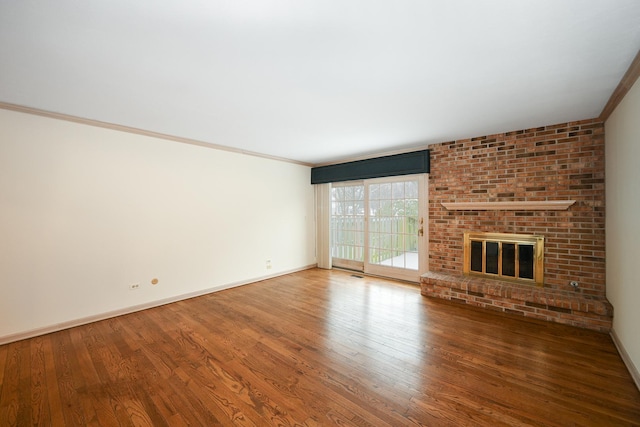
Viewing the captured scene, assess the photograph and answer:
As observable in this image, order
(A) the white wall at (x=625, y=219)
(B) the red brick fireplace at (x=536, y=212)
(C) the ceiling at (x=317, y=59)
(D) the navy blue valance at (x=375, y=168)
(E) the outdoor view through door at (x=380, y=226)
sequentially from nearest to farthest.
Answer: (C) the ceiling at (x=317, y=59) < (A) the white wall at (x=625, y=219) < (B) the red brick fireplace at (x=536, y=212) < (D) the navy blue valance at (x=375, y=168) < (E) the outdoor view through door at (x=380, y=226)

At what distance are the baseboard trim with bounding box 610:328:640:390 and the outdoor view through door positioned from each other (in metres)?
2.25

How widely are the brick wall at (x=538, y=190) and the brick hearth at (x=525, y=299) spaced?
0.32 m

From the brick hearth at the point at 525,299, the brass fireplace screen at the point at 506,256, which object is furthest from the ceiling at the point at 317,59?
the brick hearth at the point at 525,299

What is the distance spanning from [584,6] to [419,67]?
2.89 feet

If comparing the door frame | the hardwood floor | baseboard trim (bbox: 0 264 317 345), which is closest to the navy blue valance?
the door frame

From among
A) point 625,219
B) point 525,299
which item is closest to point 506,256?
point 525,299

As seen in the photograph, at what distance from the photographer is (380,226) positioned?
515cm

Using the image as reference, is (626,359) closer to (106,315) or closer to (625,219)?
(625,219)

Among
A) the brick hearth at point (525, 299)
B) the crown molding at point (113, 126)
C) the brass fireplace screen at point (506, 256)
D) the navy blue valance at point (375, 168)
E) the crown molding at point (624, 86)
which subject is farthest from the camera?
the navy blue valance at point (375, 168)

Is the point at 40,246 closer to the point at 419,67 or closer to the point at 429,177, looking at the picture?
the point at 419,67

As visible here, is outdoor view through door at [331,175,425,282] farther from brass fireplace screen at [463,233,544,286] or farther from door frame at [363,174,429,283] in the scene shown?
brass fireplace screen at [463,233,544,286]

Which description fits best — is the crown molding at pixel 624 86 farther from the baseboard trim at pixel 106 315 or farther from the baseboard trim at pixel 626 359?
the baseboard trim at pixel 106 315

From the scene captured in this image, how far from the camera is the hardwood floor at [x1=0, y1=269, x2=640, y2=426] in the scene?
1721 mm

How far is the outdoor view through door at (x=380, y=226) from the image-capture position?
4660mm
